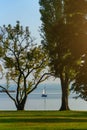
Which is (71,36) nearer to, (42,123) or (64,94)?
(42,123)

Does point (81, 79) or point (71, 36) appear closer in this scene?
point (81, 79)

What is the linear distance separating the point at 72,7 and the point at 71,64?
546cm

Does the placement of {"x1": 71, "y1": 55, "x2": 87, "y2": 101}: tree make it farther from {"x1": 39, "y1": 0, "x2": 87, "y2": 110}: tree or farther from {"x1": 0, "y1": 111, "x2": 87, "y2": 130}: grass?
{"x1": 0, "y1": 111, "x2": 87, "y2": 130}: grass

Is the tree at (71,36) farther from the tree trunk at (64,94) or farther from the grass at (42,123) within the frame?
the tree trunk at (64,94)

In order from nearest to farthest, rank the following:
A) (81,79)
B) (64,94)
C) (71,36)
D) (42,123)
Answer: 1. (42,123)
2. (81,79)
3. (71,36)
4. (64,94)

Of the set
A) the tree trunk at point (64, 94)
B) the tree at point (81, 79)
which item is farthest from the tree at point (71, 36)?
the tree trunk at point (64, 94)

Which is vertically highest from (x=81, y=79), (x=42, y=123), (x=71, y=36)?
(x=71, y=36)

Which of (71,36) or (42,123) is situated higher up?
(71,36)

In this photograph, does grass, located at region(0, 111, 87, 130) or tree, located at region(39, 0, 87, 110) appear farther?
tree, located at region(39, 0, 87, 110)

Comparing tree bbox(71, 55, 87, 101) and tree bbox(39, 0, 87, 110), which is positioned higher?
tree bbox(39, 0, 87, 110)

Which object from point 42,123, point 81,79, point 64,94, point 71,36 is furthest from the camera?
point 64,94

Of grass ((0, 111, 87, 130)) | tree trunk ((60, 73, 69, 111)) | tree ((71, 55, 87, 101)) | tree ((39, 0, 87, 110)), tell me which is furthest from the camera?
tree trunk ((60, 73, 69, 111))

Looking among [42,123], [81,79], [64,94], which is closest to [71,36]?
[81,79]

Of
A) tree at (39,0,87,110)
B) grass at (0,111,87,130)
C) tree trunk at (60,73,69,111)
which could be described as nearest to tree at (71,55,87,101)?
tree at (39,0,87,110)
